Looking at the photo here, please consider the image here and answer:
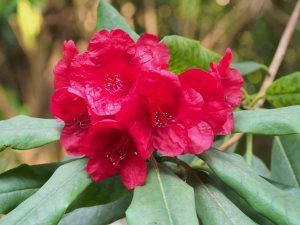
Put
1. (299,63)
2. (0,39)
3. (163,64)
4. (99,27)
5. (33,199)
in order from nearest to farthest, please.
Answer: (33,199) → (163,64) → (99,27) → (299,63) → (0,39)

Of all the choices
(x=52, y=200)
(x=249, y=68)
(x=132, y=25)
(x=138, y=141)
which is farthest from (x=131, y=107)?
(x=132, y=25)

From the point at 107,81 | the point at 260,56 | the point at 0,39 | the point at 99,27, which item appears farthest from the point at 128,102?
the point at 0,39

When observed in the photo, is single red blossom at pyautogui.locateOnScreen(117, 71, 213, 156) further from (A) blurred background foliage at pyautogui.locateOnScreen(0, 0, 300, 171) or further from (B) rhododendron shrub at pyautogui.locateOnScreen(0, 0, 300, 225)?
(A) blurred background foliage at pyautogui.locateOnScreen(0, 0, 300, 171)

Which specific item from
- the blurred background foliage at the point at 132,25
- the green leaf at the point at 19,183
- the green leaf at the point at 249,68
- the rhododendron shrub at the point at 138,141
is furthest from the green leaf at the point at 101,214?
the blurred background foliage at the point at 132,25

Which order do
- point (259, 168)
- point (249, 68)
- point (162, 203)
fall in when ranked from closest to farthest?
point (162, 203), point (259, 168), point (249, 68)

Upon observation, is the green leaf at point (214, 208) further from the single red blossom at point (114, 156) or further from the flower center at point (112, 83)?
the flower center at point (112, 83)

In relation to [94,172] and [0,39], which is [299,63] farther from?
[94,172]

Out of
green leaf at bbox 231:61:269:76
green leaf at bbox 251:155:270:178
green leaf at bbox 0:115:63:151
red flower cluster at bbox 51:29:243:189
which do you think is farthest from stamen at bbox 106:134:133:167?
green leaf at bbox 231:61:269:76

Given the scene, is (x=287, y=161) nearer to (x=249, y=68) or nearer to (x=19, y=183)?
(x=249, y=68)
